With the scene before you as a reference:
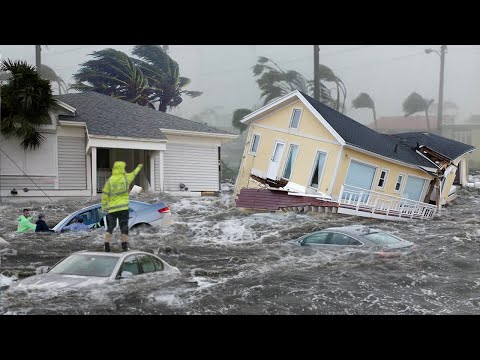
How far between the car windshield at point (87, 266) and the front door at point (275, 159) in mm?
11056

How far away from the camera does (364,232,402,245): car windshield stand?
44.8ft

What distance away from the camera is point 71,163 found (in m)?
19.8

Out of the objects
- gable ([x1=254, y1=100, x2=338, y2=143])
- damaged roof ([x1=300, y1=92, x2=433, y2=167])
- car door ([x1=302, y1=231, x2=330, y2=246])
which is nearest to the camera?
car door ([x1=302, y1=231, x2=330, y2=246])

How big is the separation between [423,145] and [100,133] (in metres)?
11.2

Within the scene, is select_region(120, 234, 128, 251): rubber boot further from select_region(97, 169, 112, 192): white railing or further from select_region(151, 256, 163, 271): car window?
select_region(97, 169, 112, 192): white railing

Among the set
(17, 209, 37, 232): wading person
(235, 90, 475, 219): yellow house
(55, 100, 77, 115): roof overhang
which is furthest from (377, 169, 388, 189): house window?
(17, 209, 37, 232): wading person

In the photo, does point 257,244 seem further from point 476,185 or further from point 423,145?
point 476,185

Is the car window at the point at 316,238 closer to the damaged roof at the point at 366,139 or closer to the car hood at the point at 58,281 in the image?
the car hood at the point at 58,281

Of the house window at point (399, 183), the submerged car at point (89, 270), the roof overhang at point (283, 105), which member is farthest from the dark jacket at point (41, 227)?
the house window at point (399, 183)

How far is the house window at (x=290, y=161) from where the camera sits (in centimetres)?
2041

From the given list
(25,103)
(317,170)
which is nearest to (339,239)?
(317,170)

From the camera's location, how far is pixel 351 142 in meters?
19.0

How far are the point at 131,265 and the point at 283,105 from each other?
38.6 ft
